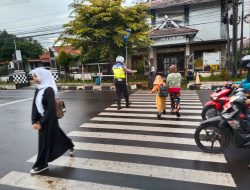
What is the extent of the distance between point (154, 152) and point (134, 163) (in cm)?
64

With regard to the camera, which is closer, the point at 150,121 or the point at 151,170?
the point at 151,170

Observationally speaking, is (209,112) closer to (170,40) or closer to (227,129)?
(227,129)

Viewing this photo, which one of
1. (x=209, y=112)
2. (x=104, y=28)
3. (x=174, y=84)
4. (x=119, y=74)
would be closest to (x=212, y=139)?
(x=209, y=112)

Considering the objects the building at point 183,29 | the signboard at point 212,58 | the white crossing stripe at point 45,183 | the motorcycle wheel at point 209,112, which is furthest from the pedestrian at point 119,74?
the building at point 183,29

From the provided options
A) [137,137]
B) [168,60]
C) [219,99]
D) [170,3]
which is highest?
[170,3]

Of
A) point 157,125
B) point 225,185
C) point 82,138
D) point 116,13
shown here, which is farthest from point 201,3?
point 225,185

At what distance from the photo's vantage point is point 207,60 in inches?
701

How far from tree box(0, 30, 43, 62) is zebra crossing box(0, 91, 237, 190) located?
36740mm

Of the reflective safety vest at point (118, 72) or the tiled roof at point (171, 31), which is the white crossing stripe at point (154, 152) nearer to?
the reflective safety vest at point (118, 72)

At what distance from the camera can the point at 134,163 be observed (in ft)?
14.8

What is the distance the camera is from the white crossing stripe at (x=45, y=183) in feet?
12.2

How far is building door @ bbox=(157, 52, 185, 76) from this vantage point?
23.0 metres

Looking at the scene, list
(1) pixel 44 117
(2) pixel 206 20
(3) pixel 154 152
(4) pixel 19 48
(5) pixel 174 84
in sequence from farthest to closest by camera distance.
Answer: (4) pixel 19 48
(2) pixel 206 20
(5) pixel 174 84
(3) pixel 154 152
(1) pixel 44 117

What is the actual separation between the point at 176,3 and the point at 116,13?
9253mm
